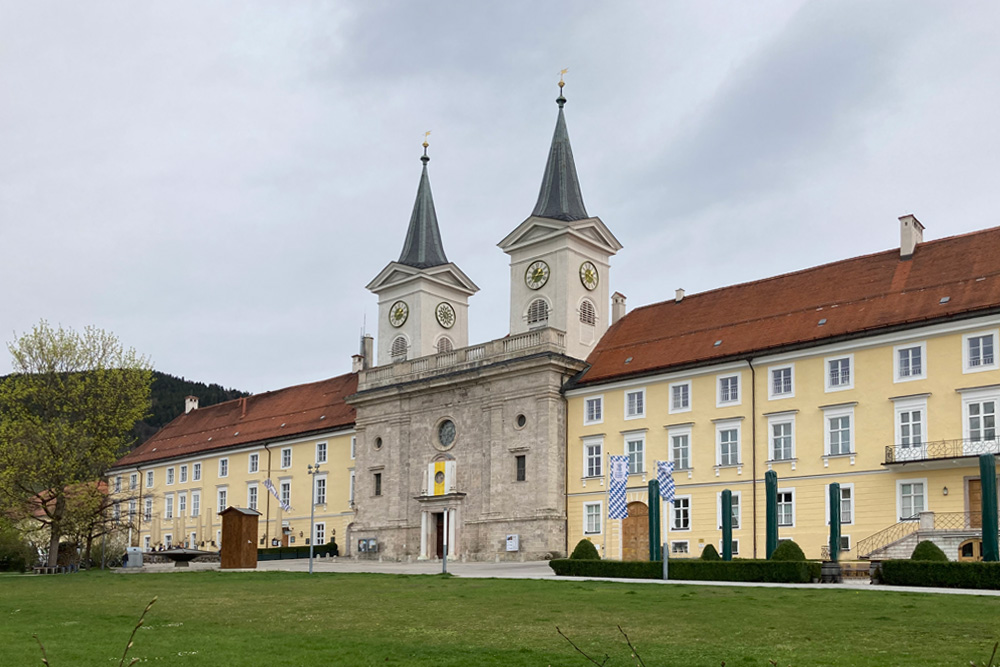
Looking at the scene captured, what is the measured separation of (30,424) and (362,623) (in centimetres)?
3411

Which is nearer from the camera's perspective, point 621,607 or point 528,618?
point 528,618

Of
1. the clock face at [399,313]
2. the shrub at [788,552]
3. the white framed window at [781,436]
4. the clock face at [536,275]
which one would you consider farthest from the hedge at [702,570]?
the clock face at [399,313]

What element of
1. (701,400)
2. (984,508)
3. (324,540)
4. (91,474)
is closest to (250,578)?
A: (91,474)

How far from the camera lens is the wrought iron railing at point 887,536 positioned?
3600 cm

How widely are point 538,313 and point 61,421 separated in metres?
24.0

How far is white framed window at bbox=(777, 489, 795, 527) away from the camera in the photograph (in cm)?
4041

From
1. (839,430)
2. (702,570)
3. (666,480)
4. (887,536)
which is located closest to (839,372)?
(839,430)

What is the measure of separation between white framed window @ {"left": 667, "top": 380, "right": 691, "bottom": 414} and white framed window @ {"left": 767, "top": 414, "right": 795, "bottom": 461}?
4.07 m

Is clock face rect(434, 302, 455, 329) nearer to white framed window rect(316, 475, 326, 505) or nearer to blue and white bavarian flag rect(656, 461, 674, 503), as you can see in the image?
white framed window rect(316, 475, 326, 505)

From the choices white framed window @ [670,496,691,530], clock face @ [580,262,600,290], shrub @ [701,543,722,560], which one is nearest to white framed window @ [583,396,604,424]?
white framed window @ [670,496,691,530]

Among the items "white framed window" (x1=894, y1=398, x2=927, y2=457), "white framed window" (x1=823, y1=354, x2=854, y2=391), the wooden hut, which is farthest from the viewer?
the wooden hut

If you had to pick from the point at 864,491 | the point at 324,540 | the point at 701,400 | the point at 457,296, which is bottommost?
the point at 324,540

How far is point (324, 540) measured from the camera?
6306 centimetres

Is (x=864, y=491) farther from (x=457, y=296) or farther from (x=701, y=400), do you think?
(x=457, y=296)
